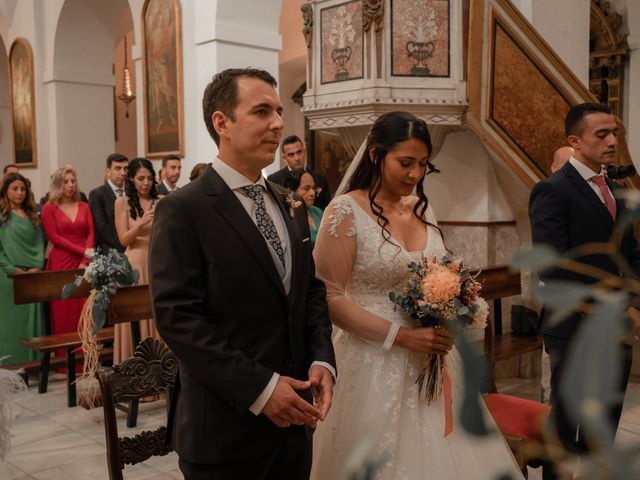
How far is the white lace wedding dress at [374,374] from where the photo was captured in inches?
94.8

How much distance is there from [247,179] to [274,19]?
6.58 m

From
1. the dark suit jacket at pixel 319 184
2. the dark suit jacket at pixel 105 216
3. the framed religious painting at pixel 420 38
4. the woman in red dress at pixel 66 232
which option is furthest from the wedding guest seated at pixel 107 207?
the framed religious painting at pixel 420 38

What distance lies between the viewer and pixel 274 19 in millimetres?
8180

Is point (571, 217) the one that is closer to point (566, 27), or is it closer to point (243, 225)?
point (243, 225)

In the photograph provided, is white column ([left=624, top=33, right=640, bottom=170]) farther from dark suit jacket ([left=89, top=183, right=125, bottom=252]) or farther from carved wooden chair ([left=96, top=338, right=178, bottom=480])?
carved wooden chair ([left=96, top=338, right=178, bottom=480])

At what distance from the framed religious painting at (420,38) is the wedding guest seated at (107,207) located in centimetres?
291

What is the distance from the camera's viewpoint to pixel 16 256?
657 centimetres

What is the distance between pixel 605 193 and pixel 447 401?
1.38 meters

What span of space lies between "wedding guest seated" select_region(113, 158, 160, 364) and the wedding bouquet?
3416 mm

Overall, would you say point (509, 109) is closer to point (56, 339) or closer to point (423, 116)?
A: point (423, 116)

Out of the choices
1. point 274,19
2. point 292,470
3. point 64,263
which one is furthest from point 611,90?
point 292,470

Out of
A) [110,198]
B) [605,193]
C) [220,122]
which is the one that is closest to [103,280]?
[110,198]

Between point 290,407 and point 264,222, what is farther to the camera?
point 264,222

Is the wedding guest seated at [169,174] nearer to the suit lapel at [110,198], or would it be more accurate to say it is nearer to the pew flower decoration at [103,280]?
the suit lapel at [110,198]
